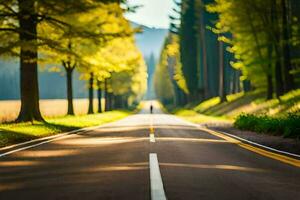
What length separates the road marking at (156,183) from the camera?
6.08m

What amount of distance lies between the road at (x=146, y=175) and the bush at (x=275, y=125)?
463 cm

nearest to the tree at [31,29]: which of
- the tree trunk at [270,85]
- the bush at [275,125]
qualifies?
the bush at [275,125]

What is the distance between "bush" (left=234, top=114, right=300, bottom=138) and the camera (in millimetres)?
16781

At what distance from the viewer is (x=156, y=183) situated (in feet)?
23.2

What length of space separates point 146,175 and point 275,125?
39.8 feet

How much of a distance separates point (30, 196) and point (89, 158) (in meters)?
4.54

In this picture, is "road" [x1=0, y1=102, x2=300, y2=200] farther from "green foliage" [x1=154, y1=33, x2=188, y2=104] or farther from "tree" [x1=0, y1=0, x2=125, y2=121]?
"green foliage" [x1=154, y1=33, x2=188, y2=104]

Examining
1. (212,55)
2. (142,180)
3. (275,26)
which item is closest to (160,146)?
(142,180)

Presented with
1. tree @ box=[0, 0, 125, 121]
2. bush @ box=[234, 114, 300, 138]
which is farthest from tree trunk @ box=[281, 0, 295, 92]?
tree @ box=[0, 0, 125, 121]

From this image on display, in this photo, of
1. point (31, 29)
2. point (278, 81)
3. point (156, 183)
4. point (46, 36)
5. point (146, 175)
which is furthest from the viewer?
point (278, 81)

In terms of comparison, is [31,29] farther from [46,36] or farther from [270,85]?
[270,85]

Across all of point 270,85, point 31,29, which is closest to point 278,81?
point 270,85

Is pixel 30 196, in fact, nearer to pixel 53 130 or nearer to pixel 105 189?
pixel 105 189

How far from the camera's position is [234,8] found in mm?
32250
